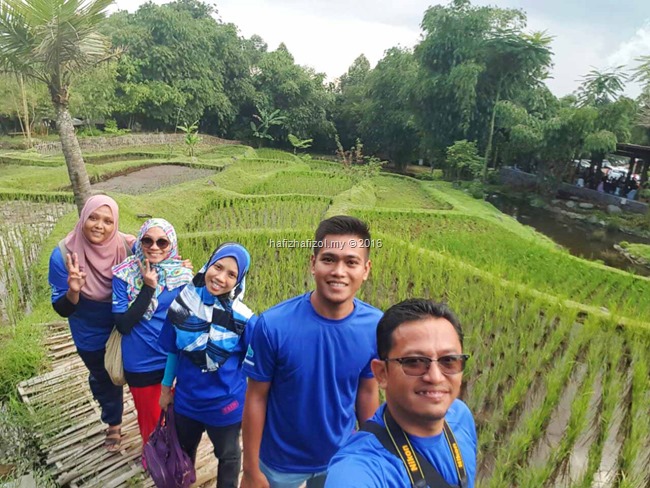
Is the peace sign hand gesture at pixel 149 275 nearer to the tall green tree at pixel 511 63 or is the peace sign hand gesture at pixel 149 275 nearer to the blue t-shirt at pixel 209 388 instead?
the blue t-shirt at pixel 209 388

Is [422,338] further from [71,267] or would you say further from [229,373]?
[71,267]

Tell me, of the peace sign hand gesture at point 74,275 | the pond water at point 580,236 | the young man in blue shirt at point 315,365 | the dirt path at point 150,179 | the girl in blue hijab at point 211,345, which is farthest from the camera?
the dirt path at point 150,179

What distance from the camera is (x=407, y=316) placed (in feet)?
3.24

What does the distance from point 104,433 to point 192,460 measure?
0.94 m

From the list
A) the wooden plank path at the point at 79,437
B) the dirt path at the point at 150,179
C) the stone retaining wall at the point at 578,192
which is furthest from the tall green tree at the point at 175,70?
the wooden plank path at the point at 79,437

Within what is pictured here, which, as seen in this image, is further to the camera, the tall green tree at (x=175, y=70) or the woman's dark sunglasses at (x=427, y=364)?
the tall green tree at (x=175, y=70)

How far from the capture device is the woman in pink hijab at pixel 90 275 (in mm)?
1929

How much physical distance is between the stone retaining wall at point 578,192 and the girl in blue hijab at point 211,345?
14.8 meters

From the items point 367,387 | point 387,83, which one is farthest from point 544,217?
point 367,387

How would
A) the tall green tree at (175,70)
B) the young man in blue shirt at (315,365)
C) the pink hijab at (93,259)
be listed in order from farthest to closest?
the tall green tree at (175,70) < the pink hijab at (93,259) < the young man in blue shirt at (315,365)

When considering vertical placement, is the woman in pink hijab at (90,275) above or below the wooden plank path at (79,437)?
above

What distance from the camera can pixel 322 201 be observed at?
8.68 meters

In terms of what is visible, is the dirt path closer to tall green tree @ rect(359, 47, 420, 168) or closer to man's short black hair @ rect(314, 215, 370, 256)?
man's short black hair @ rect(314, 215, 370, 256)

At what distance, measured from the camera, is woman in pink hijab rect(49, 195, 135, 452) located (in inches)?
75.9
